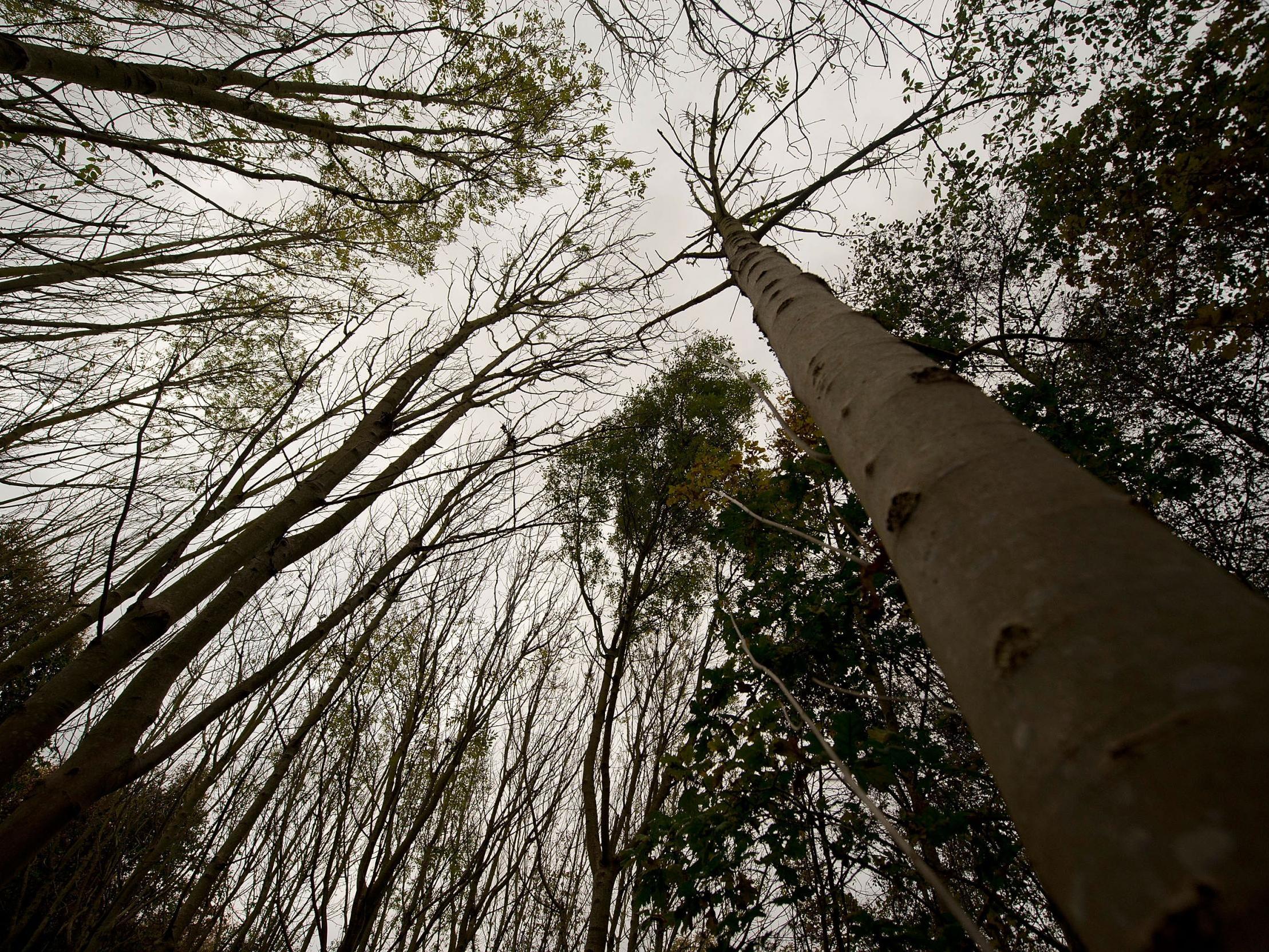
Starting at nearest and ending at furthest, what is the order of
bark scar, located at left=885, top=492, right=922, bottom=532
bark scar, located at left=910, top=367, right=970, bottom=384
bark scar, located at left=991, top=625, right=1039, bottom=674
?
bark scar, located at left=991, top=625, right=1039, bottom=674, bark scar, located at left=885, top=492, right=922, bottom=532, bark scar, located at left=910, top=367, right=970, bottom=384

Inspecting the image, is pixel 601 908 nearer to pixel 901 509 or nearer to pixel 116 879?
pixel 116 879

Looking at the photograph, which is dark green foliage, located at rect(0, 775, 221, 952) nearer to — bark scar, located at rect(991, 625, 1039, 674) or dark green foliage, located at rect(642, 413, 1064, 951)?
dark green foliage, located at rect(642, 413, 1064, 951)

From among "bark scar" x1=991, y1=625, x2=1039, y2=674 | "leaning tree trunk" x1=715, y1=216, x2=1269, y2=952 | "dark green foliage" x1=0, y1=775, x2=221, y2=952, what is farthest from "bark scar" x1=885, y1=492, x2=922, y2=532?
"dark green foliage" x1=0, y1=775, x2=221, y2=952

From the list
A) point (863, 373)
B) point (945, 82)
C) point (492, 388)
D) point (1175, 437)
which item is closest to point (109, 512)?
point (492, 388)

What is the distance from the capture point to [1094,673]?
0.35 meters

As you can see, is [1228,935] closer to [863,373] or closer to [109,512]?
[863,373]

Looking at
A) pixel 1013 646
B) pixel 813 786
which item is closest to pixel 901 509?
pixel 1013 646

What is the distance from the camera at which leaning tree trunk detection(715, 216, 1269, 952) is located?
26cm

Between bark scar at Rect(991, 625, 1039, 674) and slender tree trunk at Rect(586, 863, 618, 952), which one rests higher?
slender tree trunk at Rect(586, 863, 618, 952)

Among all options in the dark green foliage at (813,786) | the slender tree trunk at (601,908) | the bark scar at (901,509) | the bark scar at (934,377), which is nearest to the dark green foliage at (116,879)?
the slender tree trunk at (601,908)

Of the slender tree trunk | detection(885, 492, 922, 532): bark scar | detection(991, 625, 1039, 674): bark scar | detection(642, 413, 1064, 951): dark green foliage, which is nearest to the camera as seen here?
detection(991, 625, 1039, 674): bark scar

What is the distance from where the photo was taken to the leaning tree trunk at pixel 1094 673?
0.26m

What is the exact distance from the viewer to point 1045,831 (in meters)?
0.35

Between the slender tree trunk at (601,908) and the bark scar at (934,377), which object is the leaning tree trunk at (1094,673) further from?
the slender tree trunk at (601,908)
